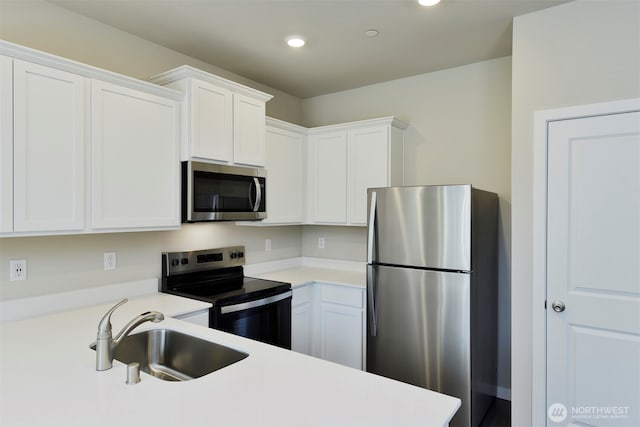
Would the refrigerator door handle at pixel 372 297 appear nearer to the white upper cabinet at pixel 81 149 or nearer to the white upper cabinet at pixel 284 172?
the white upper cabinet at pixel 284 172

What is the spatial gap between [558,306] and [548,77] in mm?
1330

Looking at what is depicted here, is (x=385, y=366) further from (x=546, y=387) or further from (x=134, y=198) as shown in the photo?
(x=134, y=198)

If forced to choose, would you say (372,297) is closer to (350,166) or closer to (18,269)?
(350,166)

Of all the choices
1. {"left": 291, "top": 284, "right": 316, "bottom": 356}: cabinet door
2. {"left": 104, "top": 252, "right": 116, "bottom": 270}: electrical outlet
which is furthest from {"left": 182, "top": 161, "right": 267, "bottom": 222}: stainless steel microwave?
{"left": 291, "top": 284, "right": 316, "bottom": 356}: cabinet door

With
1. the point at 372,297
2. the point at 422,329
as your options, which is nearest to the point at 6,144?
the point at 372,297

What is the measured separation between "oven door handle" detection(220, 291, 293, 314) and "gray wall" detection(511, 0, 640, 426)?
155 centimetres

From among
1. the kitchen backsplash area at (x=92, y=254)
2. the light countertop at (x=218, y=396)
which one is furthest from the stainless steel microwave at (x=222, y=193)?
the light countertop at (x=218, y=396)

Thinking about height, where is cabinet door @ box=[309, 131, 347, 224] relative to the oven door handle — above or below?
above

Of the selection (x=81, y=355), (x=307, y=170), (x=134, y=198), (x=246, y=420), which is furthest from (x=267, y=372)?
(x=307, y=170)

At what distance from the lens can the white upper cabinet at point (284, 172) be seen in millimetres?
3250

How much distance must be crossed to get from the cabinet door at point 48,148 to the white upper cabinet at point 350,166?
199 centimetres

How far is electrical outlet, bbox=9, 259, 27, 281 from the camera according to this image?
2014 mm

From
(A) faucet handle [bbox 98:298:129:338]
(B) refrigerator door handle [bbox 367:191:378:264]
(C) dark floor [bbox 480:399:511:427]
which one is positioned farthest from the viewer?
(B) refrigerator door handle [bbox 367:191:378:264]

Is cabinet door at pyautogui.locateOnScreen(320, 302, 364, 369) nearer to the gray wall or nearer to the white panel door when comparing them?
the gray wall
